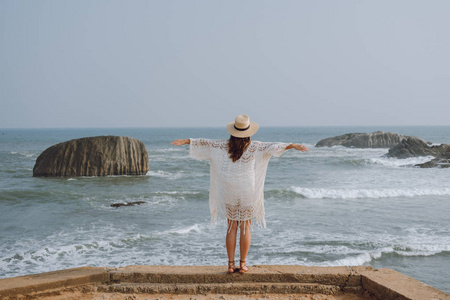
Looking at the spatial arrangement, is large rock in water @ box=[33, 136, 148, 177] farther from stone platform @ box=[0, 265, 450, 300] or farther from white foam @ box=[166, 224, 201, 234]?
stone platform @ box=[0, 265, 450, 300]

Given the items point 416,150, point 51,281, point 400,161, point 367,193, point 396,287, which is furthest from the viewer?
point 416,150

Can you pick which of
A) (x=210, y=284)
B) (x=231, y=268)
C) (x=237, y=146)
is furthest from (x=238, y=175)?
(x=210, y=284)

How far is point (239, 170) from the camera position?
4.64 metres

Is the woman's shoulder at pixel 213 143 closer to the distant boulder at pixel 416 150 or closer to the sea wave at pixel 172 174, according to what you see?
the sea wave at pixel 172 174

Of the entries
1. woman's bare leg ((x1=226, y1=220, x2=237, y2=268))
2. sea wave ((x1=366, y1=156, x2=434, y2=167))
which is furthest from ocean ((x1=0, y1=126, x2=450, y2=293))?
sea wave ((x1=366, y1=156, x2=434, y2=167))

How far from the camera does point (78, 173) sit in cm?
2103

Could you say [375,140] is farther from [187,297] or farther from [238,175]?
[187,297]

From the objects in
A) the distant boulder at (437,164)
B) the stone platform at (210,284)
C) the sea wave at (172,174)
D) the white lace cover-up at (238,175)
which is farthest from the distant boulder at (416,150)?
the white lace cover-up at (238,175)

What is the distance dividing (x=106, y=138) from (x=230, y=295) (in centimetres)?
1753

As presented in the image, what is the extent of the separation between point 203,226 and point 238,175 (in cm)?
663

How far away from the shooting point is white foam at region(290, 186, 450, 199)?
52.4 ft

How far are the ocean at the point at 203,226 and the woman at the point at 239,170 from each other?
3.48 m

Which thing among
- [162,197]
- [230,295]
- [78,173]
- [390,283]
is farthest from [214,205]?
[78,173]

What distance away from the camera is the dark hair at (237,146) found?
15.1ft
